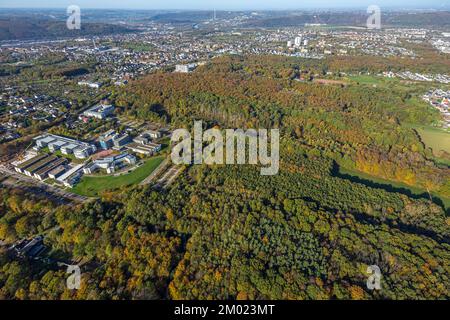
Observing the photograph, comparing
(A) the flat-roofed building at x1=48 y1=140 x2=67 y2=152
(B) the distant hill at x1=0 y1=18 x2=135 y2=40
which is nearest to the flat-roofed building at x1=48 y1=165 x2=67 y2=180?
(A) the flat-roofed building at x1=48 y1=140 x2=67 y2=152

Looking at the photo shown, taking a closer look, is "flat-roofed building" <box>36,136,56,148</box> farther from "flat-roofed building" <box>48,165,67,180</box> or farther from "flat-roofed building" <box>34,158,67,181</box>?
"flat-roofed building" <box>48,165,67,180</box>

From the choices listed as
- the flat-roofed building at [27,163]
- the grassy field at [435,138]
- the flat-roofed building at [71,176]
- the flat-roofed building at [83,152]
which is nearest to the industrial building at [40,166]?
the flat-roofed building at [27,163]

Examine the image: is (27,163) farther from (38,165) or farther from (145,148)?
(145,148)

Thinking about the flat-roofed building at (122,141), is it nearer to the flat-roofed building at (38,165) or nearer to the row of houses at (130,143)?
the row of houses at (130,143)

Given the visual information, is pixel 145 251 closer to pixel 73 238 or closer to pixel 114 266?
pixel 114 266

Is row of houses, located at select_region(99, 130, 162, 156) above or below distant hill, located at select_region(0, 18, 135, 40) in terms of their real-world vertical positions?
below

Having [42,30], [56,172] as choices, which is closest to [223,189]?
[56,172]
